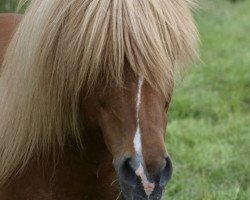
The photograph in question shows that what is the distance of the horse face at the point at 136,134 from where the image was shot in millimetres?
1966

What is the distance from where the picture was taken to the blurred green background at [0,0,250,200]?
Result: 161 inches

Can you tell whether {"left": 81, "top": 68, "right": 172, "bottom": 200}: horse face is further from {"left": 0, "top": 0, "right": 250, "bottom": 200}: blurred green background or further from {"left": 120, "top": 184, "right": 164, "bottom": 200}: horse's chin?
→ {"left": 0, "top": 0, "right": 250, "bottom": 200}: blurred green background

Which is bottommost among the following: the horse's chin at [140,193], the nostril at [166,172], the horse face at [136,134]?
the horse's chin at [140,193]

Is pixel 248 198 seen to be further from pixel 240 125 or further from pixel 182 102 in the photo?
pixel 182 102

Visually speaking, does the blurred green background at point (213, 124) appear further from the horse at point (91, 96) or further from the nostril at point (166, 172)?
the nostril at point (166, 172)

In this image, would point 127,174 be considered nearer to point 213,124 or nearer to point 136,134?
point 136,134

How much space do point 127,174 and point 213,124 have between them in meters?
3.53

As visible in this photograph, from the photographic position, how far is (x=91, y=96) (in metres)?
2.13

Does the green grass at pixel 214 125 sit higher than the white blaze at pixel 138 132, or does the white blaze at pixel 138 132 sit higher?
the white blaze at pixel 138 132

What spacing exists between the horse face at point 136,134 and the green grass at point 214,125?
609 mm

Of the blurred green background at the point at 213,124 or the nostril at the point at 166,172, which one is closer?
the nostril at the point at 166,172

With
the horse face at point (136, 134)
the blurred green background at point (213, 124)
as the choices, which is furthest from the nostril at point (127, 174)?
the blurred green background at point (213, 124)

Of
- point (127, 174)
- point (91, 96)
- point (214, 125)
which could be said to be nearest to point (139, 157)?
point (127, 174)

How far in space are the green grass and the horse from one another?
53 centimetres
